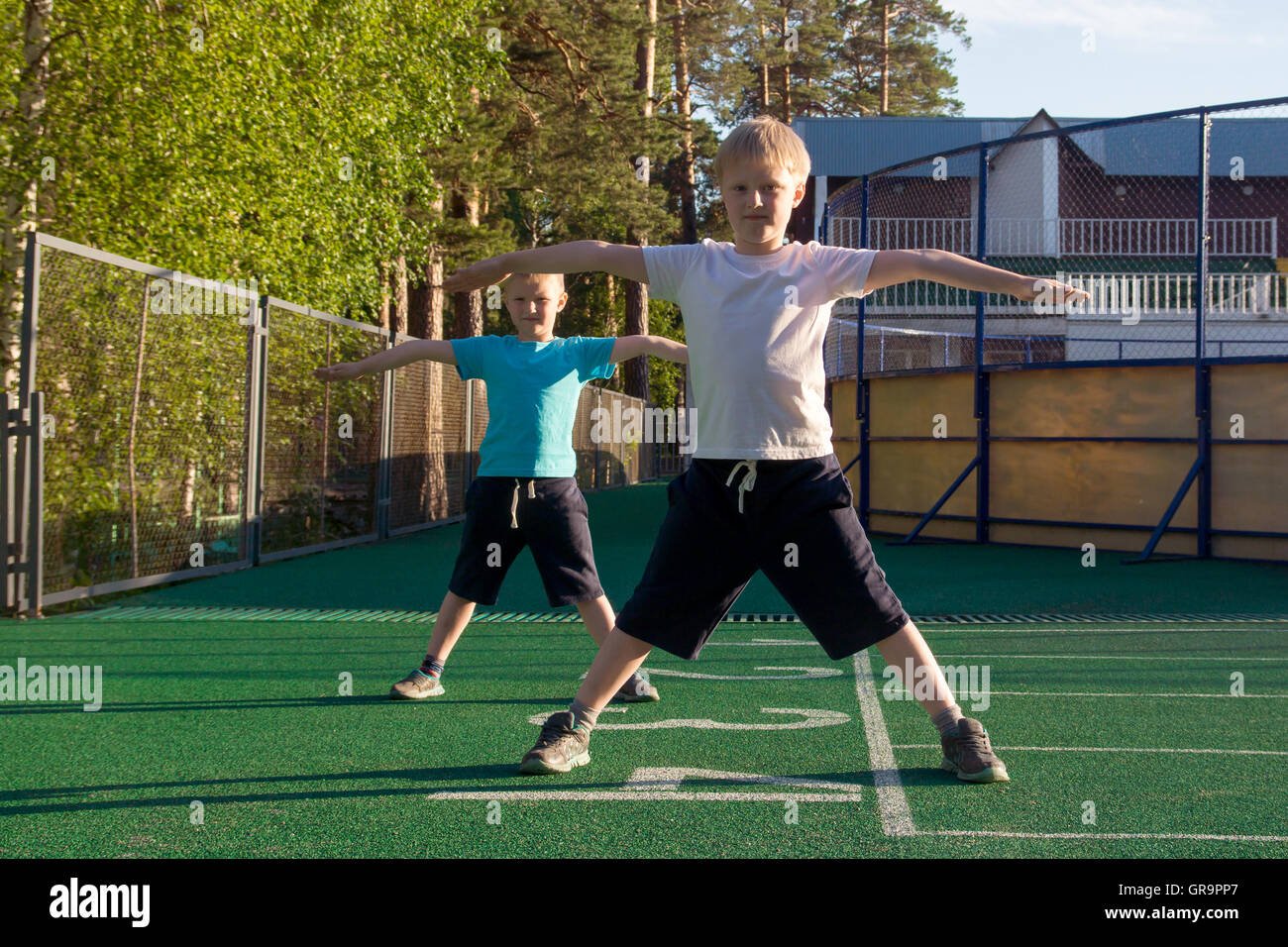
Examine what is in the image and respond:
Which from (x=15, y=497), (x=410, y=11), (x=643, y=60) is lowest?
(x=15, y=497)

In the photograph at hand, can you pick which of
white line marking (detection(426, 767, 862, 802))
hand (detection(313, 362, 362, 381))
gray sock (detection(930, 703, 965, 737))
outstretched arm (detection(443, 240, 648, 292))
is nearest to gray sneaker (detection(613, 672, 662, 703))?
white line marking (detection(426, 767, 862, 802))

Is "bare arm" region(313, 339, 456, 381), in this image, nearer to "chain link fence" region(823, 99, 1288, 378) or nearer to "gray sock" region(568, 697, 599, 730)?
"gray sock" region(568, 697, 599, 730)

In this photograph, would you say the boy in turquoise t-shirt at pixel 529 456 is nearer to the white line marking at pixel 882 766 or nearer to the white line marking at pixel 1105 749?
the white line marking at pixel 882 766

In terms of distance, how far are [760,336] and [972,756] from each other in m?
1.48

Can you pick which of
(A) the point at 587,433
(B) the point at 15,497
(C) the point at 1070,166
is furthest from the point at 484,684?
(C) the point at 1070,166

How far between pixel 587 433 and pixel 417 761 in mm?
24058

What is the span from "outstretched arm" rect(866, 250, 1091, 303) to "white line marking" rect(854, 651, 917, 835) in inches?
58.5

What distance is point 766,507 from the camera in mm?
3734

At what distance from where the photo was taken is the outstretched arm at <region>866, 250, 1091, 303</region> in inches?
133

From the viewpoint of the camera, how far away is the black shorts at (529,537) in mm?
5102

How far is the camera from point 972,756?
390cm

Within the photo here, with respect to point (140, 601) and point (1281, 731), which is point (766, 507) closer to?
point (1281, 731)

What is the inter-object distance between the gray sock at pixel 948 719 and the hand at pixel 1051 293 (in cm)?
134

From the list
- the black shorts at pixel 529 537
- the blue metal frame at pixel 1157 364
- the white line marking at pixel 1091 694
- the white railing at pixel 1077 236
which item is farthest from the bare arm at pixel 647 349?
the white railing at pixel 1077 236
